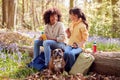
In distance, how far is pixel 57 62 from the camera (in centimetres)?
687

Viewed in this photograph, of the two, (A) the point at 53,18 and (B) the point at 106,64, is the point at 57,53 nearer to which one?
(A) the point at 53,18

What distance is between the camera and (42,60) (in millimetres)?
7418

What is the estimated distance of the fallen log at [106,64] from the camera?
262 inches

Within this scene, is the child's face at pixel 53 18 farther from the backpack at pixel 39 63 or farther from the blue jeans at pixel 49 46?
the backpack at pixel 39 63

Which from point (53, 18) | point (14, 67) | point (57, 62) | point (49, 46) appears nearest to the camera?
point (57, 62)

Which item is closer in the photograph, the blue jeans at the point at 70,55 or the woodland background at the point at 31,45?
the woodland background at the point at 31,45

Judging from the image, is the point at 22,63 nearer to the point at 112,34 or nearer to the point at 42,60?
the point at 42,60

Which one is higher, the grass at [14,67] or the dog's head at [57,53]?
the dog's head at [57,53]

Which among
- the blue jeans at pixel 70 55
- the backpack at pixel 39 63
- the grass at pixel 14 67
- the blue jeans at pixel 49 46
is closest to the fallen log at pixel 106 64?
the blue jeans at pixel 70 55

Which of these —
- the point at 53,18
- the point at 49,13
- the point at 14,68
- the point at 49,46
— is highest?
the point at 49,13

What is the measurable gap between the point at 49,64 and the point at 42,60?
0.46 meters

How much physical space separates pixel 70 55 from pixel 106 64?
0.82 metres

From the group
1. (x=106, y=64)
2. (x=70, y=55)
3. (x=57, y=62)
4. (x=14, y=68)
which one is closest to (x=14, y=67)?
(x=14, y=68)

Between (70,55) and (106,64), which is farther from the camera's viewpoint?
(70,55)
